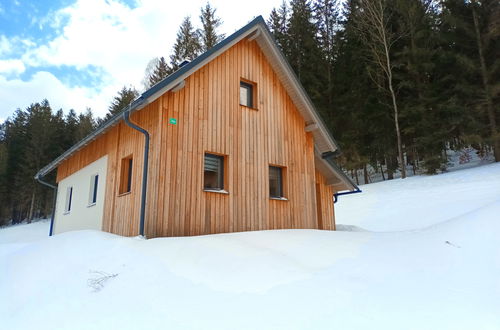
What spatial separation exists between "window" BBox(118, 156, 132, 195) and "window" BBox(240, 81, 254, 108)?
11.8ft

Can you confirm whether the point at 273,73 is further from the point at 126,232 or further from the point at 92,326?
the point at 92,326

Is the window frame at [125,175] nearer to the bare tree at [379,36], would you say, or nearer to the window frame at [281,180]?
the window frame at [281,180]

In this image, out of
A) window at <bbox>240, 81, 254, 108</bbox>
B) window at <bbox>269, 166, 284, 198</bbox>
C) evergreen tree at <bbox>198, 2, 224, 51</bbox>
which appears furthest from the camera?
evergreen tree at <bbox>198, 2, 224, 51</bbox>

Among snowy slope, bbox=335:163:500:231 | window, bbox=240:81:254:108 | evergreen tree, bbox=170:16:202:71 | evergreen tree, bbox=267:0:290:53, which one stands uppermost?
evergreen tree, bbox=267:0:290:53

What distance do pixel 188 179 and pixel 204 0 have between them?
71.0ft

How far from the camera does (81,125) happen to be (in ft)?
114

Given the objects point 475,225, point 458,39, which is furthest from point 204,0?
point 475,225

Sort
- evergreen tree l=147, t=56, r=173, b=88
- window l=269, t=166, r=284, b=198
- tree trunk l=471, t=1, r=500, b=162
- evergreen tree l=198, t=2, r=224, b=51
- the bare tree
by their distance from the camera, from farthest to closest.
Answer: evergreen tree l=147, t=56, r=173, b=88
evergreen tree l=198, t=2, r=224, b=51
the bare tree
tree trunk l=471, t=1, r=500, b=162
window l=269, t=166, r=284, b=198

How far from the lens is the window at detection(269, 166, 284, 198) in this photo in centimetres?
995

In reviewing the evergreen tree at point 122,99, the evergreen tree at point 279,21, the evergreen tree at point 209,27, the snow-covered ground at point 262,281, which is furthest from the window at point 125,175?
the evergreen tree at point 122,99

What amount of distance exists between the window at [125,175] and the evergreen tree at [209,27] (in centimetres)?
1756

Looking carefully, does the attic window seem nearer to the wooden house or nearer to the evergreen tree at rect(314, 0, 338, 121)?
the wooden house

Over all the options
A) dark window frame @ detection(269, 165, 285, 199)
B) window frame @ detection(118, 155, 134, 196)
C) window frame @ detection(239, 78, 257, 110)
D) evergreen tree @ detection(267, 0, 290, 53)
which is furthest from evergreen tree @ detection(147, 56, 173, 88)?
dark window frame @ detection(269, 165, 285, 199)

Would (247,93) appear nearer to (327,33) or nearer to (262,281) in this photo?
(262,281)
